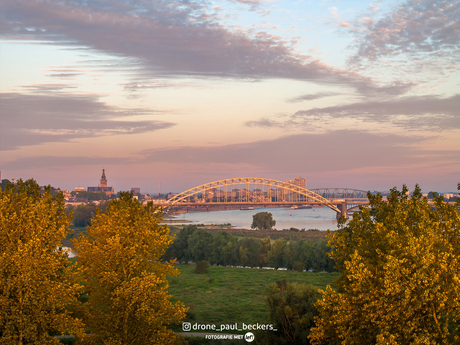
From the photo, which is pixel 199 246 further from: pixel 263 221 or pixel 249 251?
pixel 263 221

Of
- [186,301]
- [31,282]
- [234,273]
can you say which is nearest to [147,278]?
[31,282]

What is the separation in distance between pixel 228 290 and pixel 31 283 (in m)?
25.1

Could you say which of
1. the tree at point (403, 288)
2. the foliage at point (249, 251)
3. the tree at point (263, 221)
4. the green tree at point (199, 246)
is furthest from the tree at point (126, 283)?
the tree at point (263, 221)

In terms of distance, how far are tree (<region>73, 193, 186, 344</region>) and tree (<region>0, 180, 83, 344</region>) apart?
0.86 m

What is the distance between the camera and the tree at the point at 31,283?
11305mm

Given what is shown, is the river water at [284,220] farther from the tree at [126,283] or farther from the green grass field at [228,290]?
the tree at [126,283]

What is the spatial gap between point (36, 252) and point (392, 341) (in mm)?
9813

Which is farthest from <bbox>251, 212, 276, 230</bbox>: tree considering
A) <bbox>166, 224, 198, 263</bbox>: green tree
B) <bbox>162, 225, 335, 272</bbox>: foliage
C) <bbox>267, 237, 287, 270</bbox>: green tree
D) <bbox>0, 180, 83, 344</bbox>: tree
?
<bbox>0, 180, 83, 344</bbox>: tree

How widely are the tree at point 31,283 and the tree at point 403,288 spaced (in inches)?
289

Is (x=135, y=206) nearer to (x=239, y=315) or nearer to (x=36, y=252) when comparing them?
(x=36, y=252)

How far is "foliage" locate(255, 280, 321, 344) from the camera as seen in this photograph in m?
17.6

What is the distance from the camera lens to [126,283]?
12375 mm

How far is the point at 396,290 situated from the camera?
977cm

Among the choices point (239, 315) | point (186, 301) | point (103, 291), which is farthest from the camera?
point (186, 301)
